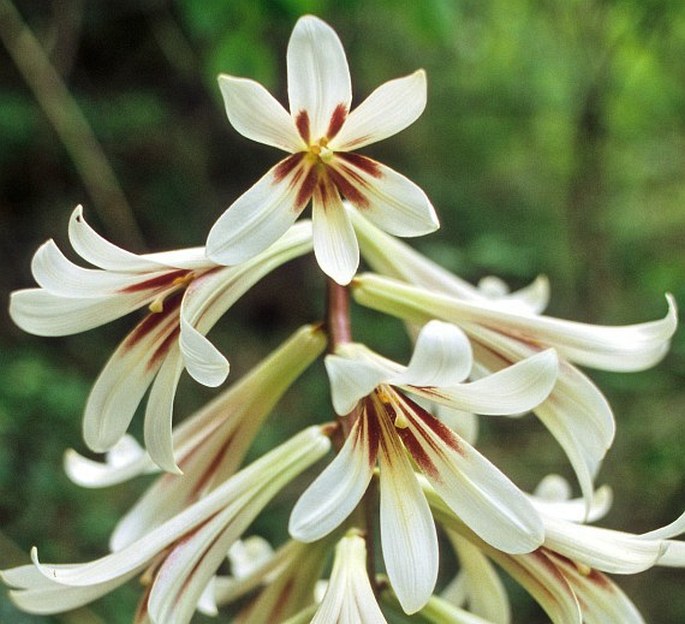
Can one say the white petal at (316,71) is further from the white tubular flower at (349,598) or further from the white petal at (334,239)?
the white tubular flower at (349,598)

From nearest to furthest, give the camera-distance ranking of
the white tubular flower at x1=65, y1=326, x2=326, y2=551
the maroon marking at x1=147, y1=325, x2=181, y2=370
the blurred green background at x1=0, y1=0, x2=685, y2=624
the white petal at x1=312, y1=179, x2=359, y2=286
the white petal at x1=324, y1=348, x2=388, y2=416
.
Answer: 1. the white petal at x1=324, y1=348, x2=388, y2=416
2. the white petal at x1=312, y1=179, x2=359, y2=286
3. the maroon marking at x1=147, y1=325, x2=181, y2=370
4. the white tubular flower at x1=65, y1=326, x2=326, y2=551
5. the blurred green background at x1=0, y1=0, x2=685, y2=624

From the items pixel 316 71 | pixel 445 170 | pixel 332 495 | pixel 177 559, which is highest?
pixel 316 71

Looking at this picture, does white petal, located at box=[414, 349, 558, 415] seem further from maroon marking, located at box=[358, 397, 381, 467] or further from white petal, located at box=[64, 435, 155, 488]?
white petal, located at box=[64, 435, 155, 488]

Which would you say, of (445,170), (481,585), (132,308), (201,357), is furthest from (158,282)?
(445,170)

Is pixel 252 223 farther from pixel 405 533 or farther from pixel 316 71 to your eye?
pixel 405 533

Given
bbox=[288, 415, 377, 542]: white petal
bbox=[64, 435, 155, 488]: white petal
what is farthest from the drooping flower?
bbox=[64, 435, 155, 488]: white petal

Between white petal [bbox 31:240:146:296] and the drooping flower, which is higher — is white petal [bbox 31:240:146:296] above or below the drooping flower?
above

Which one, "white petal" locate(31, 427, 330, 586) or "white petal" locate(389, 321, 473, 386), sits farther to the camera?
"white petal" locate(31, 427, 330, 586)

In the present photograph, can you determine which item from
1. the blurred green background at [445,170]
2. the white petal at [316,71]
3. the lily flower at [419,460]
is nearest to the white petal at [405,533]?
the lily flower at [419,460]
